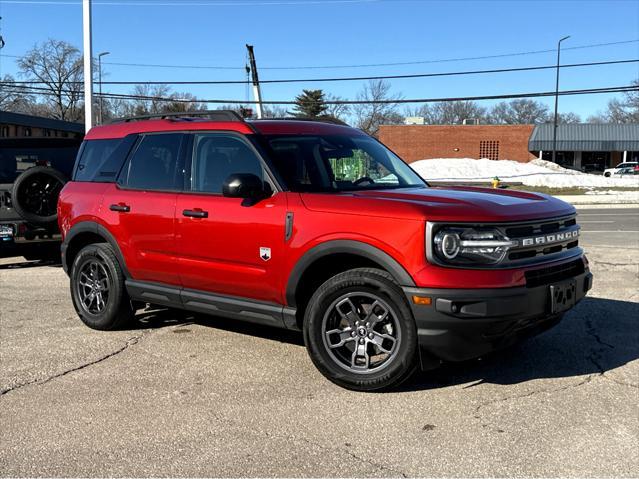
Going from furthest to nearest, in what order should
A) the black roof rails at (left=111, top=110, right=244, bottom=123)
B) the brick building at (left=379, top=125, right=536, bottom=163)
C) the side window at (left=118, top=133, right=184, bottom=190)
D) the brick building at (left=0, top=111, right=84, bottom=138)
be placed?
the brick building at (left=379, top=125, right=536, bottom=163), the brick building at (left=0, top=111, right=84, bottom=138), the side window at (left=118, top=133, right=184, bottom=190), the black roof rails at (left=111, top=110, right=244, bottom=123)

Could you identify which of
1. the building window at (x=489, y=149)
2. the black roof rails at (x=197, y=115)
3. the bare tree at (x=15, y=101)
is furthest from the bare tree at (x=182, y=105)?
the building window at (x=489, y=149)

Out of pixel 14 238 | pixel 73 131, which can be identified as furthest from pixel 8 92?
pixel 14 238

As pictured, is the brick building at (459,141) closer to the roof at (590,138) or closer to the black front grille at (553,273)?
the roof at (590,138)

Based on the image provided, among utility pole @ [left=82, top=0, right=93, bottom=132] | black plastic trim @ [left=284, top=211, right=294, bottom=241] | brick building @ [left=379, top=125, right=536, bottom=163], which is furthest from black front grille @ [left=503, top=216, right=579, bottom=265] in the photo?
brick building @ [left=379, top=125, right=536, bottom=163]

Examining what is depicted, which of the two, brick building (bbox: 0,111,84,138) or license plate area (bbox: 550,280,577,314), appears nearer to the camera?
license plate area (bbox: 550,280,577,314)

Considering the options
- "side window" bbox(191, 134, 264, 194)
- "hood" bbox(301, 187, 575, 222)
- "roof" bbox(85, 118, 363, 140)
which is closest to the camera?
"hood" bbox(301, 187, 575, 222)

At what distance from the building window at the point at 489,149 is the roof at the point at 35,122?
45.6 meters

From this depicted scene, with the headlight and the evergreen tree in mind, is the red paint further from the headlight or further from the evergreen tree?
the evergreen tree

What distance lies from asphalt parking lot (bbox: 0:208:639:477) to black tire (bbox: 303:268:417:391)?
161mm

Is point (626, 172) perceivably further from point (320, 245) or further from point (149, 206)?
point (320, 245)

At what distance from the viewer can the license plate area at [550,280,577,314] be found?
401cm

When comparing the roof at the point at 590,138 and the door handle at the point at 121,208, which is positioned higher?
the roof at the point at 590,138

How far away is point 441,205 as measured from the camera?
4016 mm

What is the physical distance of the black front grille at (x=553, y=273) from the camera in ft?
13.0
